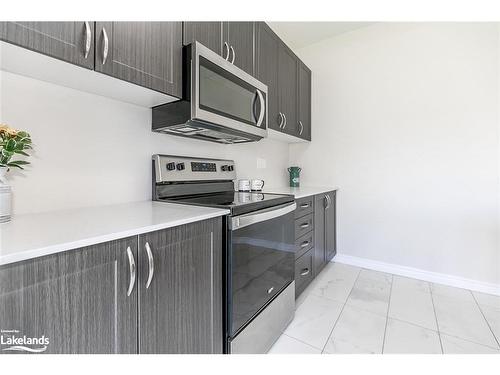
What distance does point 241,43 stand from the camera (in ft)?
5.31

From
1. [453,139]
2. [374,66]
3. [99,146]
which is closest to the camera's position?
[99,146]

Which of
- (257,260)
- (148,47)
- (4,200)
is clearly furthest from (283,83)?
(4,200)

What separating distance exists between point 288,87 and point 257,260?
1729mm

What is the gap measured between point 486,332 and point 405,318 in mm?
445

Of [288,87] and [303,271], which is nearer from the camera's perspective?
[303,271]

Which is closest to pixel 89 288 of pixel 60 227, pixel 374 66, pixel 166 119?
pixel 60 227

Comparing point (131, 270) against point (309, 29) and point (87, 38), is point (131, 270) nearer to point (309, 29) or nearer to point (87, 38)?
point (87, 38)

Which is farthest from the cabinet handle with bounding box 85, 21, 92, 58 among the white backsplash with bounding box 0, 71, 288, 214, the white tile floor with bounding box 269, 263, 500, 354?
the white tile floor with bounding box 269, 263, 500, 354

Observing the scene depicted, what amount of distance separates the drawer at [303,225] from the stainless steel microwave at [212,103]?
75 centimetres

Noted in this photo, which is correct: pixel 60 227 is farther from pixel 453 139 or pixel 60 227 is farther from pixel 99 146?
pixel 453 139

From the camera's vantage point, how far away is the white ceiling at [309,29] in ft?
8.11

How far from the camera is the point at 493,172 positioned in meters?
2.01

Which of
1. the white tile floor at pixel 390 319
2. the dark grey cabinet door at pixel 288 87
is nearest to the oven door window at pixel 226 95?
the dark grey cabinet door at pixel 288 87

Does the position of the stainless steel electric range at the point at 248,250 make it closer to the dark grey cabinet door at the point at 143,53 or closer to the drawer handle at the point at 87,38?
the dark grey cabinet door at the point at 143,53
